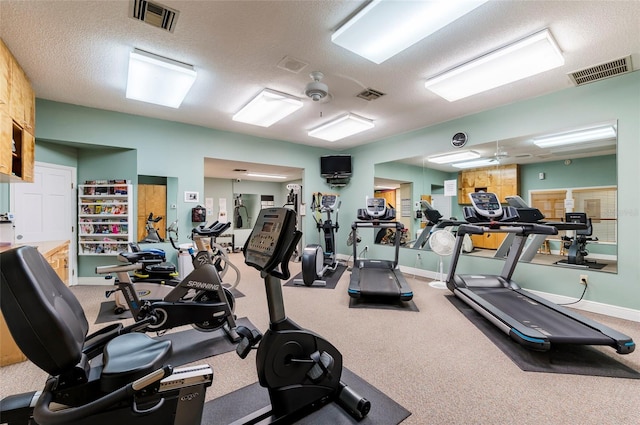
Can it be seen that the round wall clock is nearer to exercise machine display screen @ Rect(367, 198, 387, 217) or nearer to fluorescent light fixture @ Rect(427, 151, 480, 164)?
fluorescent light fixture @ Rect(427, 151, 480, 164)

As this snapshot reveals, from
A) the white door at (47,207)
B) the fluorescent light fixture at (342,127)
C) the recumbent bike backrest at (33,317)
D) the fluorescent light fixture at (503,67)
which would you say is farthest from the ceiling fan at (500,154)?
the white door at (47,207)

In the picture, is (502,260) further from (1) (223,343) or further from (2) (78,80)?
(2) (78,80)

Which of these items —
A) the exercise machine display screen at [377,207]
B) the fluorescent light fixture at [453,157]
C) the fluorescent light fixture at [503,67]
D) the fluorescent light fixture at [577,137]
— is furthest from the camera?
the exercise machine display screen at [377,207]

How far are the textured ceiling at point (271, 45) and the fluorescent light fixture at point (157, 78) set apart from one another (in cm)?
10

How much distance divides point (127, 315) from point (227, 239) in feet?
19.4

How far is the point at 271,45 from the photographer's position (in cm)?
267

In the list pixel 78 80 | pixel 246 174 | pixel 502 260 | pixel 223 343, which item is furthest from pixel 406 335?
pixel 246 174

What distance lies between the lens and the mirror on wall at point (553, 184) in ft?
11.3

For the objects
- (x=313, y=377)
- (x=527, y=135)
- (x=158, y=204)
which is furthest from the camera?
(x=158, y=204)

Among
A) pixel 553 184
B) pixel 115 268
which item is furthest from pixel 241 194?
pixel 553 184

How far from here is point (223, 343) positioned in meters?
2.61

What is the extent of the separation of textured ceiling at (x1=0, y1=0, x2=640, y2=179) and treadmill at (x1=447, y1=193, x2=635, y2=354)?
1.72 metres

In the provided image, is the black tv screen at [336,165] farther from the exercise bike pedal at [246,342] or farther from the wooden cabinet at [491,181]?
the exercise bike pedal at [246,342]

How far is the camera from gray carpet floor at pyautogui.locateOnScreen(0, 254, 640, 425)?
1.71 m
